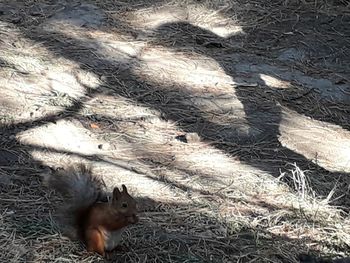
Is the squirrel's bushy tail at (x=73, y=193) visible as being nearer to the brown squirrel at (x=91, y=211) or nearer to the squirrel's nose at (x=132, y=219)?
the brown squirrel at (x=91, y=211)

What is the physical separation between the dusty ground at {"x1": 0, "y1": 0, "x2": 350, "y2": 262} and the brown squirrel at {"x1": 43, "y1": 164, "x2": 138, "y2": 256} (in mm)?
103

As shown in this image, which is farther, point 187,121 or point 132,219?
point 187,121

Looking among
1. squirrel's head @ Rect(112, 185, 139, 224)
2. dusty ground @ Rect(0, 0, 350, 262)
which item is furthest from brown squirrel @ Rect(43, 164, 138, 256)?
dusty ground @ Rect(0, 0, 350, 262)

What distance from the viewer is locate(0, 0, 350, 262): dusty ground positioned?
300 cm

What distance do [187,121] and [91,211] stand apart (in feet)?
5.41

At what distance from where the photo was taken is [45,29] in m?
5.28

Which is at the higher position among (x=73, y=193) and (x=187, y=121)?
(x=73, y=193)

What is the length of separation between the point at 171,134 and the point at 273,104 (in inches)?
32.7

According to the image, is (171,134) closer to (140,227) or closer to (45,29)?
(140,227)

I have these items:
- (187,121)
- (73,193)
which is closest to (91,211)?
(73,193)

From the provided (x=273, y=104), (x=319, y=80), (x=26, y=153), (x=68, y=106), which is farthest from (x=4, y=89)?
Answer: (x=319, y=80)

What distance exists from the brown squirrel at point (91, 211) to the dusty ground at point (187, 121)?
10 centimetres

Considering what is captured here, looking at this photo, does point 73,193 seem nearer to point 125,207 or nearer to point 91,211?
point 91,211

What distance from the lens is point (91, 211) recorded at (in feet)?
8.72
